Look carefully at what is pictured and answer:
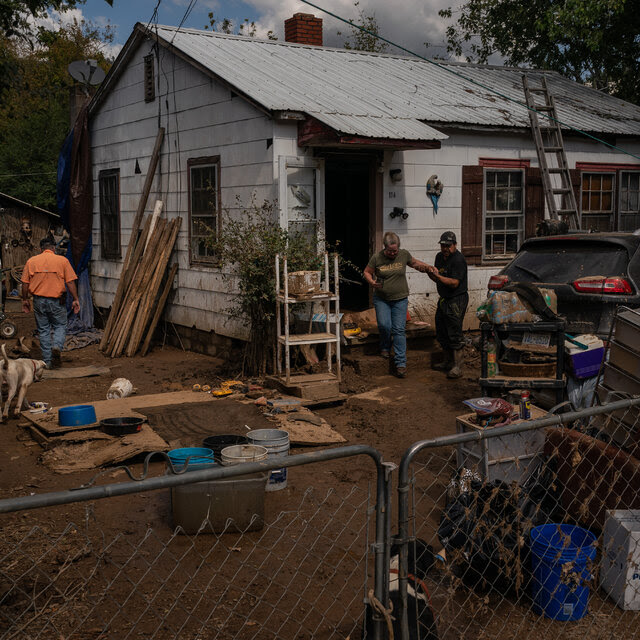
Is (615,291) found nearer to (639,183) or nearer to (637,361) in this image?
(637,361)

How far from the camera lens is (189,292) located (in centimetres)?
1218

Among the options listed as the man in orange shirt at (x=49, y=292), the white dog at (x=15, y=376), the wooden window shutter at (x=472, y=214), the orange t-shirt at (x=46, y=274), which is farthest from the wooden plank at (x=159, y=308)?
the wooden window shutter at (x=472, y=214)

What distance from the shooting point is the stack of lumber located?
12258mm

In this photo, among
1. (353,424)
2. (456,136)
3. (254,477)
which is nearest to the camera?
(254,477)

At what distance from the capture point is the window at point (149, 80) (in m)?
12.8

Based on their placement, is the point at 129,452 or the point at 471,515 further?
the point at 129,452

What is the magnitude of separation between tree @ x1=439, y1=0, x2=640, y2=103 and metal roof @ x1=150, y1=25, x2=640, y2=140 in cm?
271

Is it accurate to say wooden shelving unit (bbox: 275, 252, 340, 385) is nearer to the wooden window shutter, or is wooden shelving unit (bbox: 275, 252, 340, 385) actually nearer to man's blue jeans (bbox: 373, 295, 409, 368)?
man's blue jeans (bbox: 373, 295, 409, 368)

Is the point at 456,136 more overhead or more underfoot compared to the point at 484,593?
more overhead

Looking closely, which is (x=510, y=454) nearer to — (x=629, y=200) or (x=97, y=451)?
(x=97, y=451)

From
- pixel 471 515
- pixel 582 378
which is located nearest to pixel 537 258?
pixel 582 378

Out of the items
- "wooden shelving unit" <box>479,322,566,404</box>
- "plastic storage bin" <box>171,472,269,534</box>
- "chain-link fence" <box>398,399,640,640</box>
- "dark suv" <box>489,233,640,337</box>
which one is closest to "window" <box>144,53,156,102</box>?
"dark suv" <box>489,233,640,337</box>

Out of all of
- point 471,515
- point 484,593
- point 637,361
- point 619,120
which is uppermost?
point 619,120

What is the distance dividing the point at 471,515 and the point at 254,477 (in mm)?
1589
